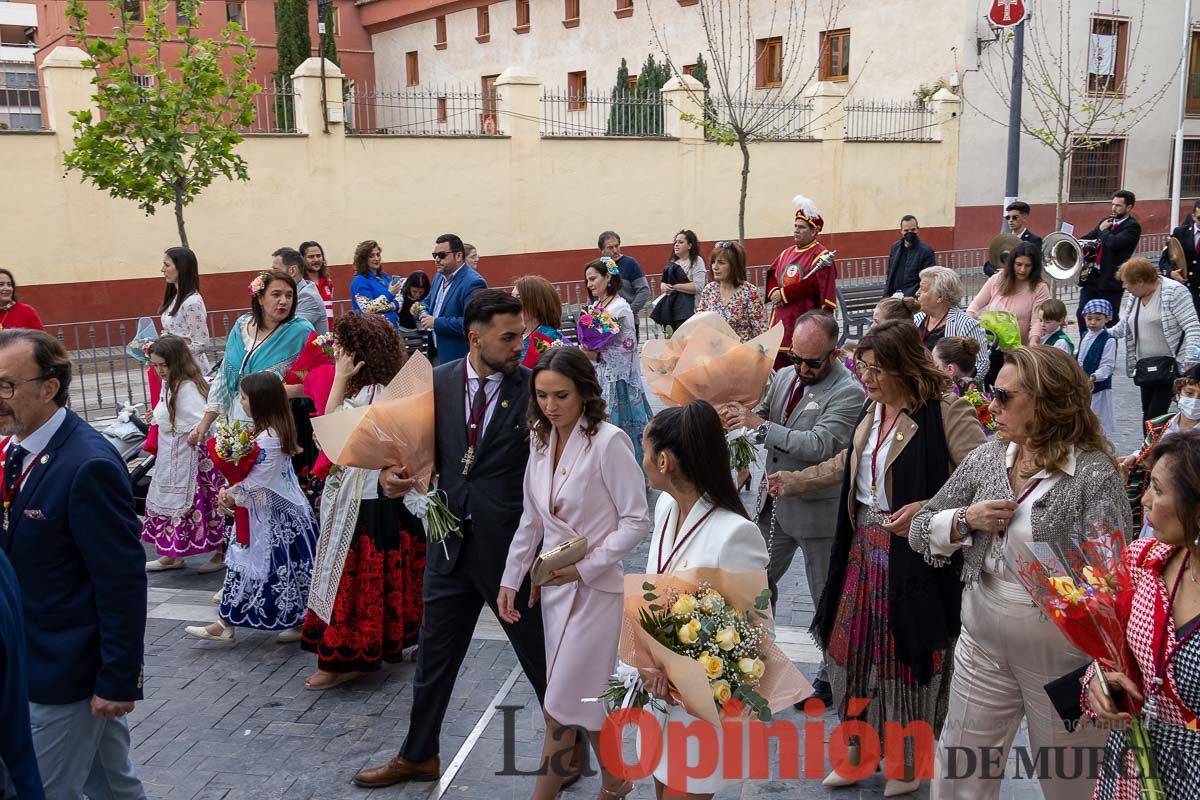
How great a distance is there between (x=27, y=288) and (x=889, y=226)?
18407mm

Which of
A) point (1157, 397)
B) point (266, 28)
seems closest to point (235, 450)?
point (1157, 397)

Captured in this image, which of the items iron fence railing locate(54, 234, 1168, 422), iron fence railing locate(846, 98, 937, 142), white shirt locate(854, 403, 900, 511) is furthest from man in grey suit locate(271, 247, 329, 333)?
iron fence railing locate(846, 98, 937, 142)

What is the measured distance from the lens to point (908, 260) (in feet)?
43.9

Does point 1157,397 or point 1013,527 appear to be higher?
point 1013,527

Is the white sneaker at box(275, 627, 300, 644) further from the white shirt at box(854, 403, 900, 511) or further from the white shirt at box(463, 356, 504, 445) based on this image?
the white shirt at box(854, 403, 900, 511)

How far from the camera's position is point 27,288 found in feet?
55.3

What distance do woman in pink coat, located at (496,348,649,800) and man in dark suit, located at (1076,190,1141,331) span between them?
10014mm

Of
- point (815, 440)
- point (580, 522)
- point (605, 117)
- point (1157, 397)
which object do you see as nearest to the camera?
point (580, 522)

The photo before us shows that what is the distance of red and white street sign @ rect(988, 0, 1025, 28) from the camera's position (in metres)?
13.6

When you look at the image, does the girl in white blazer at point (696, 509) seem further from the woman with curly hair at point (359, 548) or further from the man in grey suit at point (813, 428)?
the woman with curly hair at point (359, 548)

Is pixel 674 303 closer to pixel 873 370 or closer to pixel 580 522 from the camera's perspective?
pixel 873 370

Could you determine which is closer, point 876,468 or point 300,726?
point 876,468

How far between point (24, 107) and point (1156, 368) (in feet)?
57.3

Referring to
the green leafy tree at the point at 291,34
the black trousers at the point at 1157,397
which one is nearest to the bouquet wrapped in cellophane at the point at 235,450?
the black trousers at the point at 1157,397
